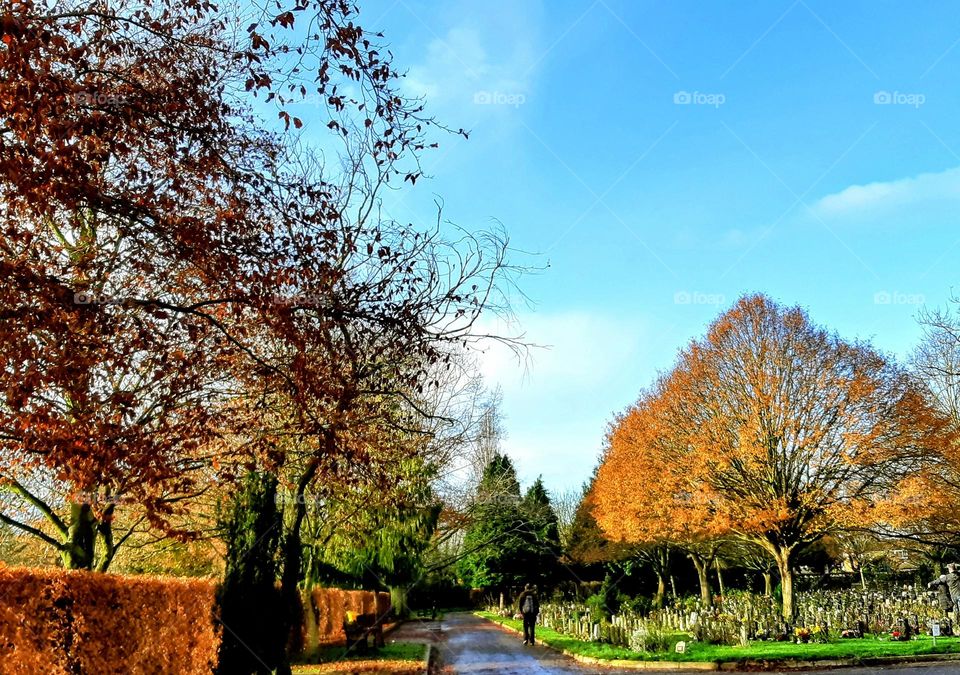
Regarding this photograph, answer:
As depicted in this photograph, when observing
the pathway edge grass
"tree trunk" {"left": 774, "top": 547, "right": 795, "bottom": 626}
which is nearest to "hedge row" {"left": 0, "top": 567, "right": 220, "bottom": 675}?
the pathway edge grass

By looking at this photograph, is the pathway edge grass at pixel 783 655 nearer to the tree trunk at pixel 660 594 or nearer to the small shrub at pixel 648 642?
the small shrub at pixel 648 642

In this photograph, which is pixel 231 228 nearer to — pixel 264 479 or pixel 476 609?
pixel 264 479

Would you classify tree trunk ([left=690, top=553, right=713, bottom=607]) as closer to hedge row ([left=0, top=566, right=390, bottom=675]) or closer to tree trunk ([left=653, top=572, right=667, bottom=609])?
tree trunk ([left=653, top=572, right=667, bottom=609])

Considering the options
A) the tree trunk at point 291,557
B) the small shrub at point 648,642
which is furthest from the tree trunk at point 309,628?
the small shrub at point 648,642

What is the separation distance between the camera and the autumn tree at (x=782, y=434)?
80.5 feet

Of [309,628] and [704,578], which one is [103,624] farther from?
[704,578]

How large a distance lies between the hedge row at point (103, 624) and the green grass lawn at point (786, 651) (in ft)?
34.0

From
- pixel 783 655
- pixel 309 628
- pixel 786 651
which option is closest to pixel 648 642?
pixel 786 651

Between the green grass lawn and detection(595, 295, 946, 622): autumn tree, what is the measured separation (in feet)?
13.6

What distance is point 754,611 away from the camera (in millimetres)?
26297

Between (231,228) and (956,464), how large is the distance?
26965mm

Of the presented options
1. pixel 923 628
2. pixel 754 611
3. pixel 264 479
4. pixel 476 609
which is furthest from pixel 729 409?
pixel 476 609

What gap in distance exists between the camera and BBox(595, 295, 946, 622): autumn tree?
2455 cm

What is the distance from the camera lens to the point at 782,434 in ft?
84.6
